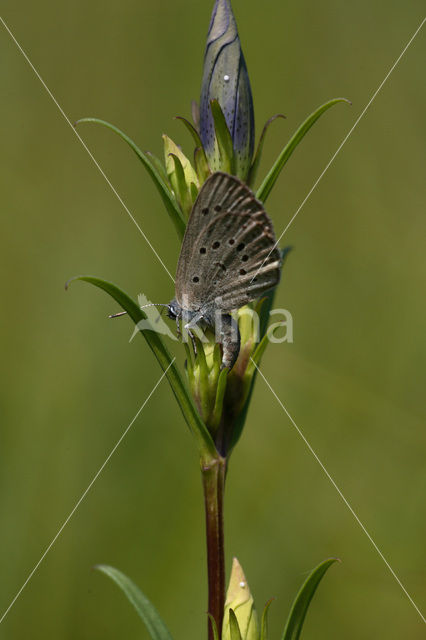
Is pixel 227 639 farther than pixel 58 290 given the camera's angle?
No

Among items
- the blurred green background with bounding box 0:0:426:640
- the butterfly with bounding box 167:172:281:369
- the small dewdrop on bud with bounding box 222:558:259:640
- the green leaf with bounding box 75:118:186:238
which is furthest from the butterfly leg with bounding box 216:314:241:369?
the blurred green background with bounding box 0:0:426:640

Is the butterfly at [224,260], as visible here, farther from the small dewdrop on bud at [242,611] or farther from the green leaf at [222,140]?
the small dewdrop on bud at [242,611]

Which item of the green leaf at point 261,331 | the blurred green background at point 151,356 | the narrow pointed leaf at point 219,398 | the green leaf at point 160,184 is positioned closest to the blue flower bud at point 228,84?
the green leaf at point 160,184

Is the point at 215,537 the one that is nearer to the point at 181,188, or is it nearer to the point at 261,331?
the point at 261,331

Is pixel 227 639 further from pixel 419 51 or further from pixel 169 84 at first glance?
pixel 419 51

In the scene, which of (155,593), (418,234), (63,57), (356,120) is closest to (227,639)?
(155,593)

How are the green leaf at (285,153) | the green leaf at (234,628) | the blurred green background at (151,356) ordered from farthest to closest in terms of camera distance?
the blurred green background at (151,356), the green leaf at (285,153), the green leaf at (234,628)
